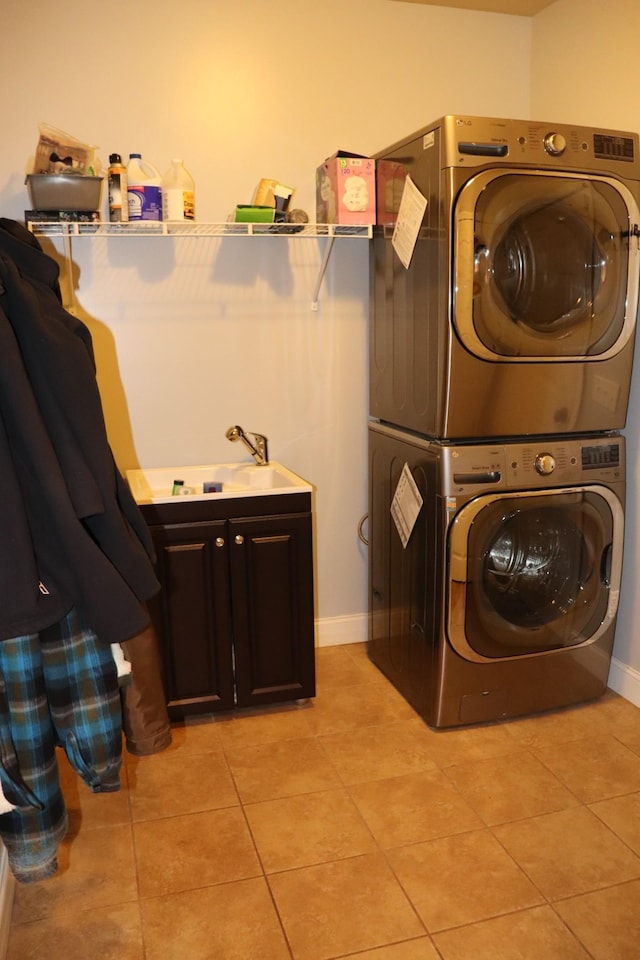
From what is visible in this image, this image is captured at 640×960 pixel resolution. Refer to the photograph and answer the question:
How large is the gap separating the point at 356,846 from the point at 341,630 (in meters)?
1.23

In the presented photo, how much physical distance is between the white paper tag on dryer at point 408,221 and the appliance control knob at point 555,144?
0.37 metres

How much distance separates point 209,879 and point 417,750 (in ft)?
2.54

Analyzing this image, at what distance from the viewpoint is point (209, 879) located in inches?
71.2

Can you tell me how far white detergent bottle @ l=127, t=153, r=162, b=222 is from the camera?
2.34 meters

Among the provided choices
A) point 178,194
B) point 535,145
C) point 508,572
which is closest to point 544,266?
point 535,145

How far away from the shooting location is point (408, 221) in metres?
2.33

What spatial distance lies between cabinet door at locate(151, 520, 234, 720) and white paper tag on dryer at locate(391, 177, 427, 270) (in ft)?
3.38

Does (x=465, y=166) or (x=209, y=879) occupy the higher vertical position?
(x=465, y=166)

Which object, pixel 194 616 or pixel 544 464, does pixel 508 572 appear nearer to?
pixel 544 464

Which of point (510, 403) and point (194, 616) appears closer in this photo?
point (510, 403)

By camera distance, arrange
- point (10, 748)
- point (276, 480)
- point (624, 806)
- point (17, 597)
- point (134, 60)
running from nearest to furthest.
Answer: point (17, 597) → point (10, 748) → point (624, 806) → point (134, 60) → point (276, 480)

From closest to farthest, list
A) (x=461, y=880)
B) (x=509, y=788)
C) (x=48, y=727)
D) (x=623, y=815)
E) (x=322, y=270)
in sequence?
(x=48, y=727) → (x=461, y=880) → (x=623, y=815) → (x=509, y=788) → (x=322, y=270)

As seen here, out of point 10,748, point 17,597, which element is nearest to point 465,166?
point 17,597

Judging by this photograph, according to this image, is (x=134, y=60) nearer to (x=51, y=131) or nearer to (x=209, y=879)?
(x=51, y=131)
